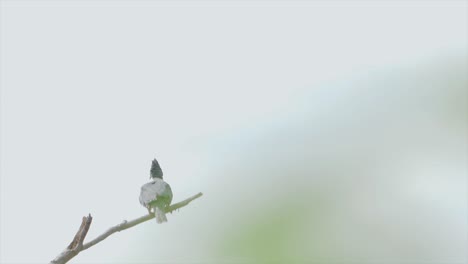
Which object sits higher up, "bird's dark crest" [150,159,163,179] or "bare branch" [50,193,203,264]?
"bird's dark crest" [150,159,163,179]

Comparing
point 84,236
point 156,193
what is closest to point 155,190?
point 156,193

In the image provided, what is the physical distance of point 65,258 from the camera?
15.0 feet

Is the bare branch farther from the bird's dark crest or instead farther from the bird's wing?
the bird's dark crest

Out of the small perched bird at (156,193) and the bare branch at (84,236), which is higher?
the small perched bird at (156,193)

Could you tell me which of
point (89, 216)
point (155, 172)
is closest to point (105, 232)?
point (89, 216)

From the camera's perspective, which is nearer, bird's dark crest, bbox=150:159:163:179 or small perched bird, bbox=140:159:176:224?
small perched bird, bbox=140:159:176:224

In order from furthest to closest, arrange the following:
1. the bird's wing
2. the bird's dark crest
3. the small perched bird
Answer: the bird's dark crest
the bird's wing
the small perched bird

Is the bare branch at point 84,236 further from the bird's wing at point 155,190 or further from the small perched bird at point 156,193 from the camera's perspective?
the bird's wing at point 155,190

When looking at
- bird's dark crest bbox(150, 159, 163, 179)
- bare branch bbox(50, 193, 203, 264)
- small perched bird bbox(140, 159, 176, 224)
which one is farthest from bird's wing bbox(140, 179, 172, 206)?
bare branch bbox(50, 193, 203, 264)

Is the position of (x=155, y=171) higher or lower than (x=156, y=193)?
higher

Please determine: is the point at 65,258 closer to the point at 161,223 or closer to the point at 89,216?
the point at 89,216

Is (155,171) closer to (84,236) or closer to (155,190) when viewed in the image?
(155,190)

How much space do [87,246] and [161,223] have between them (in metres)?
1.21

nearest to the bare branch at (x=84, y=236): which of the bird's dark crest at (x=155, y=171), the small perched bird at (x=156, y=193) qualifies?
the small perched bird at (x=156, y=193)
